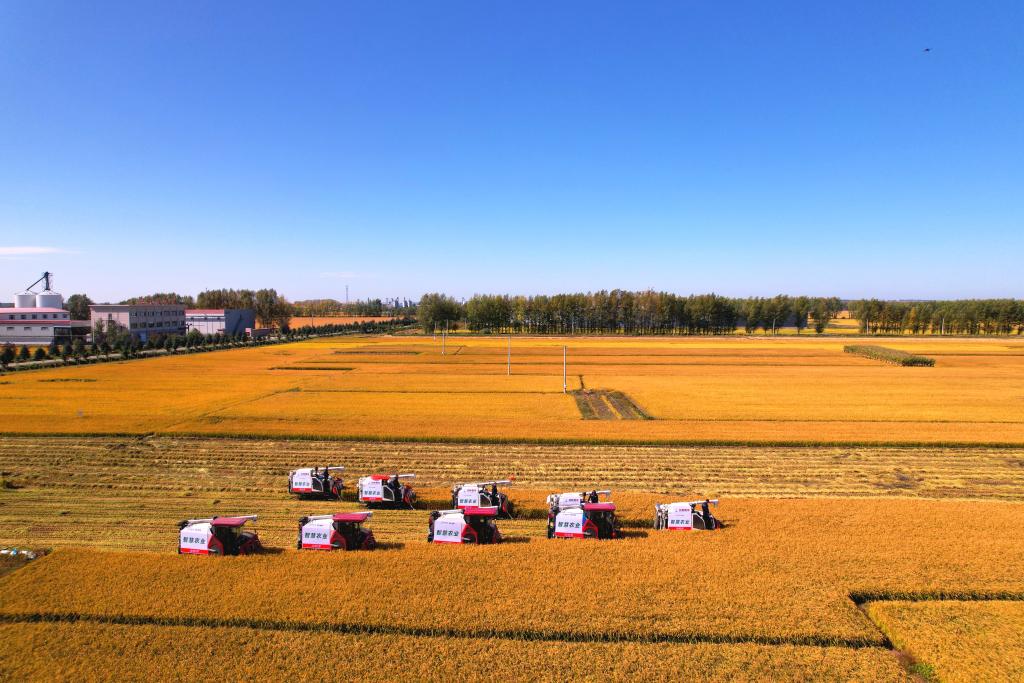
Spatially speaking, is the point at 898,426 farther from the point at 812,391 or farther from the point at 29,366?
the point at 29,366

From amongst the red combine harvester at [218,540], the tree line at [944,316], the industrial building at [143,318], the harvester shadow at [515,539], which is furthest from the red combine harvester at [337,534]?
the tree line at [944,316]

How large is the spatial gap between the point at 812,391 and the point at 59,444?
2408 inches

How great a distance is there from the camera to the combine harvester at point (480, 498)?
66.1 feet

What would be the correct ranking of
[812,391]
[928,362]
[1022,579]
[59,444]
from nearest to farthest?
[1022,579]
[59,444]
[812,391]
[928,362]

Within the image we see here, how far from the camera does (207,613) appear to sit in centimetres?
1272

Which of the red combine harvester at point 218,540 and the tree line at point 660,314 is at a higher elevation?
the tree line at point 660,314

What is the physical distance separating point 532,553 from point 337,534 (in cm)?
626

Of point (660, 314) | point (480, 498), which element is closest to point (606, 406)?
point (480, 498)

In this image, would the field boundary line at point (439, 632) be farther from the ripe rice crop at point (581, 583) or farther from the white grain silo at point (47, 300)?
the white grain silo at point (47, 300)

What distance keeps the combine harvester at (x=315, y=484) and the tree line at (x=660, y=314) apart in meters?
136

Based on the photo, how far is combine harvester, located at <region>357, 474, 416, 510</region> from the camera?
21.7m

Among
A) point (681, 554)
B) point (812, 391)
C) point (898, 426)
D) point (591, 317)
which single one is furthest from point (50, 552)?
point (591, 317)

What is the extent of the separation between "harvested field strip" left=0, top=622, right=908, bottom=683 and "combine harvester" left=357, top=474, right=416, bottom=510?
959 cm

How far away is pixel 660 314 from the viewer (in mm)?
163875
